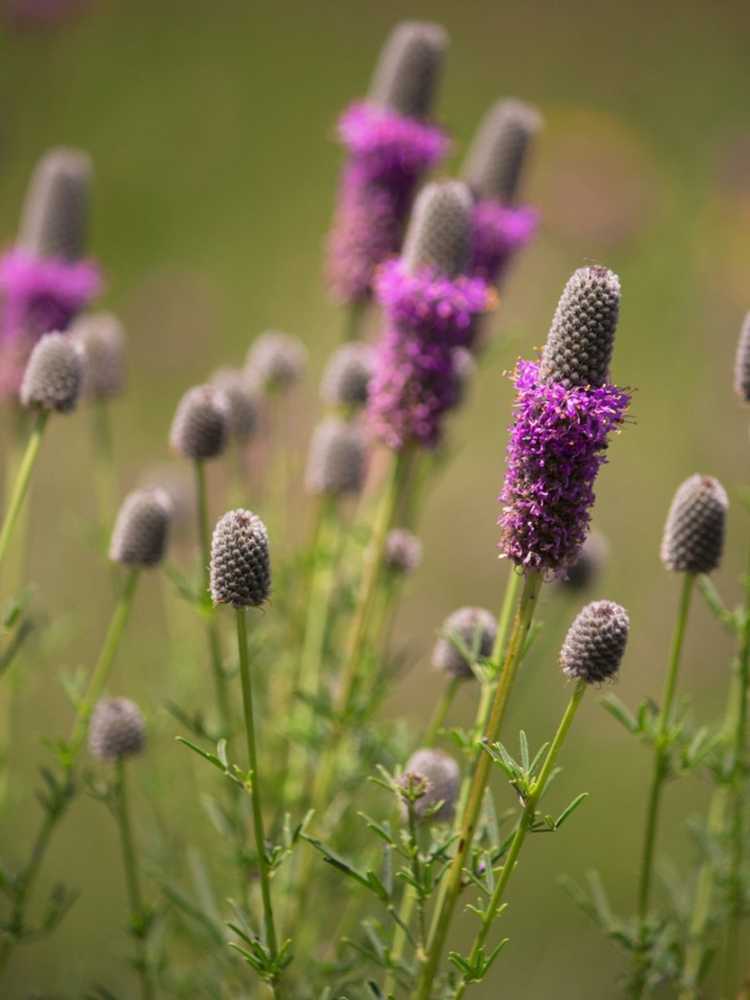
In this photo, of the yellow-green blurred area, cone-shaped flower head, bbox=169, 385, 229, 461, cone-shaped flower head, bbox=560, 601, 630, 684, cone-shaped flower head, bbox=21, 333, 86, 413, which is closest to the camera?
cone-shaped flower head, bbox=560, 601, 630, 684

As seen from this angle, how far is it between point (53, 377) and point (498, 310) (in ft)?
10.9

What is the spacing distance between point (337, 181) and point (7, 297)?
565 centimetres

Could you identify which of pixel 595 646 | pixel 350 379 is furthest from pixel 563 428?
pixel 350 379

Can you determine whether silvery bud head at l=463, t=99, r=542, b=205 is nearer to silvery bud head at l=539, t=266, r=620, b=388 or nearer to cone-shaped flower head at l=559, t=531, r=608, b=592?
cone-shaped flower head at l=559, t=531, r=608, b=592

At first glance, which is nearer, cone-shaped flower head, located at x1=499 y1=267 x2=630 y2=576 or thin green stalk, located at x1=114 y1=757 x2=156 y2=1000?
cone-shaped flower head, located at x1=499 y1=267 x2=630 y2=576

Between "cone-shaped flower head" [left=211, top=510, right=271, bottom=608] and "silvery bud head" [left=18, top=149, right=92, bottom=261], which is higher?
"silvery bud head" [left=18, top=149, right=92, bottom=261]

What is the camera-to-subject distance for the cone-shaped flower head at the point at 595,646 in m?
1.89

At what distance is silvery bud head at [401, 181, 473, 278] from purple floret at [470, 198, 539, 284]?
0.46 meters

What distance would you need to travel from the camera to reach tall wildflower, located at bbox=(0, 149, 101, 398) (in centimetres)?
333

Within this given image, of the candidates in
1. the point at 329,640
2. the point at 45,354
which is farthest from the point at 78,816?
the point at 45,354

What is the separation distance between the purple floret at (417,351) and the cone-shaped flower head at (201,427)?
387 millimetres

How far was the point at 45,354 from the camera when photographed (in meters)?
2.43

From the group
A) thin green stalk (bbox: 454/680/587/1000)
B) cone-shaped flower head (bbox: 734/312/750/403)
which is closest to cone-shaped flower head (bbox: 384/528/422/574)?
cone-shaped flower head (bbox: 734/312/750/403)

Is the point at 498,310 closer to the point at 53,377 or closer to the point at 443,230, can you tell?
the point at 443,230
